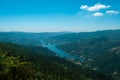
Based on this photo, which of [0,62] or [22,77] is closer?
[22,77]

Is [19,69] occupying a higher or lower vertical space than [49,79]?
higher

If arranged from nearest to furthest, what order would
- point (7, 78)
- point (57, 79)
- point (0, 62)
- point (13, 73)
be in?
point (7, 78), point (13, 73), point (0, 62), point (57, 79)

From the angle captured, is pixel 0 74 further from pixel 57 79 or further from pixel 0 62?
pixel 57 79

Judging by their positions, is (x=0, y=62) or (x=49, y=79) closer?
(x=0, y=62)

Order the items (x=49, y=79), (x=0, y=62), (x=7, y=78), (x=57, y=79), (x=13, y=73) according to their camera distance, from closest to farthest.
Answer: (x=7, y=78)
(x=13, y=73)
(x=0, y=62)
(x=49, y=79)
(x=57, y=79)

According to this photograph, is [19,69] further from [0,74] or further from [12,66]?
[0,74]

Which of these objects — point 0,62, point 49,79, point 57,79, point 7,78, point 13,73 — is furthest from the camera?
point 57,79

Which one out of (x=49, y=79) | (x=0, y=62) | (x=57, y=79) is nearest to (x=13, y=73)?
(x=0, y=62)

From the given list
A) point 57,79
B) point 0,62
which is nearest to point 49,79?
point 57,79

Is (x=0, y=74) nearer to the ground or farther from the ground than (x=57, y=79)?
farther from the ground
